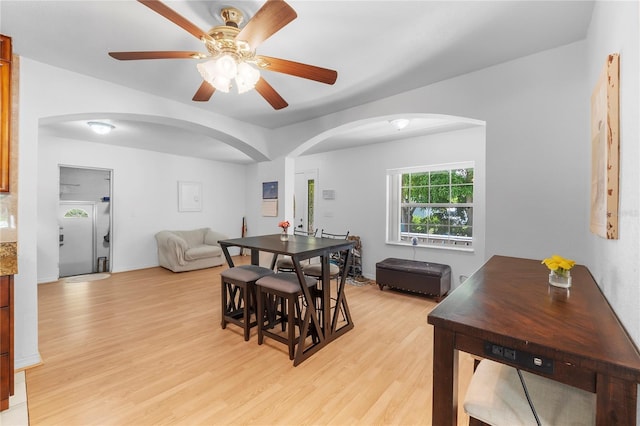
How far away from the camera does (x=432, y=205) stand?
4.50m

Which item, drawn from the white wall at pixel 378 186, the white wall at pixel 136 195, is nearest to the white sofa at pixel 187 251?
the white wall at pixel 136 195

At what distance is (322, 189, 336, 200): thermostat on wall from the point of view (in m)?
5.63

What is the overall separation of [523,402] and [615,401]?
0.31 meters

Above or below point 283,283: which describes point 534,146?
above

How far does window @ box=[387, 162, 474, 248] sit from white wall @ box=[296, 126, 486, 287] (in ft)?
0.43

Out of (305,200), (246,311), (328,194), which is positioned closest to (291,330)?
(246,311)

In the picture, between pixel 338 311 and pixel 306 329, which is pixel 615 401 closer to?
pixel 306 329

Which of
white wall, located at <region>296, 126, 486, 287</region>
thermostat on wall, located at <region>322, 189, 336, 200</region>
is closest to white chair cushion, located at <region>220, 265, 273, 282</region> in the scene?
white wall, located at <region>296, 126, 486, 287</region>

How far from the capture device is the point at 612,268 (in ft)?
3.78

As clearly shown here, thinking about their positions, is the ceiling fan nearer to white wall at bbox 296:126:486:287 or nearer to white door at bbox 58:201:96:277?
white wall at bbox 296:126:486:287

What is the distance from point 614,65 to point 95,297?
5.46 metres

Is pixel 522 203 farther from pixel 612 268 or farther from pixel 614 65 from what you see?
pixel 614 65

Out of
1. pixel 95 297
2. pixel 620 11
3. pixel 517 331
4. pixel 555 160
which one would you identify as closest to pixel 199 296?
pixel 95 297

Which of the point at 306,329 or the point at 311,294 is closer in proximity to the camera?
the point at 306,329
